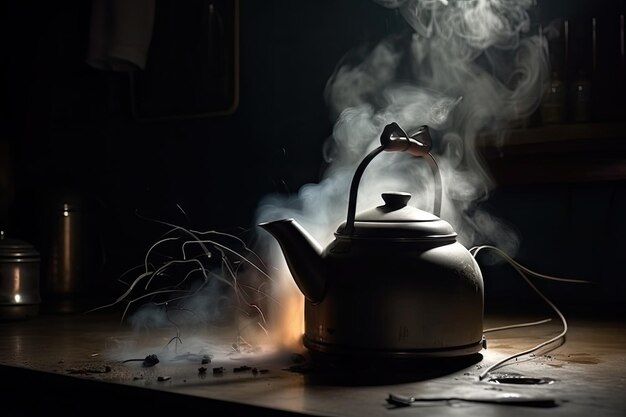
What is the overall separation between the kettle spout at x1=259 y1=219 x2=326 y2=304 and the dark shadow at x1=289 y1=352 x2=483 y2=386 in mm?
101

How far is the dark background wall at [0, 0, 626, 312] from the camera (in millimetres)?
2066

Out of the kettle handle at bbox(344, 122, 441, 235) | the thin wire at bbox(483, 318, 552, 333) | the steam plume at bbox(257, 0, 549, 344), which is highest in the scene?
the steam plume at bbox(257, 0, 549, 344)

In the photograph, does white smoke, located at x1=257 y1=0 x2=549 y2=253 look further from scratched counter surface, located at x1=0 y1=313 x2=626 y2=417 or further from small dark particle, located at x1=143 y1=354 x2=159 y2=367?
small dark particle, located at x1=143 y1=354 x2=159 y2=367

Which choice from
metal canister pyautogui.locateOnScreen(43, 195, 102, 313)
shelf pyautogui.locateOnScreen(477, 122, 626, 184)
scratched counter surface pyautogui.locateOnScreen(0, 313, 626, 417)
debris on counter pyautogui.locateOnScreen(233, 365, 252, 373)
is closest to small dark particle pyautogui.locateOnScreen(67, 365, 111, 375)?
scratched counter surface pyautogui.locateOnScreen(0, 313, 626, 417)

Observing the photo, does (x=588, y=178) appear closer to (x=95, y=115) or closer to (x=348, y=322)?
(x=348, y=322)

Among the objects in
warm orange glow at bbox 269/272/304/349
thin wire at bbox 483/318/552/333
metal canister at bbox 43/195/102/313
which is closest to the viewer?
warm orange glow at bbox 269/272/304/349

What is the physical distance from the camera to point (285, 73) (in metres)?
2.46

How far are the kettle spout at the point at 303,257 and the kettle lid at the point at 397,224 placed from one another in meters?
0.06

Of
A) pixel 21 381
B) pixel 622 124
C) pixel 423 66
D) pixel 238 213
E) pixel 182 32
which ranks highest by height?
pixel 182 32

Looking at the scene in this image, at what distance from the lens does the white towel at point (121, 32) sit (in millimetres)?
2463

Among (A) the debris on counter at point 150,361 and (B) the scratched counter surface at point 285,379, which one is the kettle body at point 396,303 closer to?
(B) the scratched counter surface at point 285,379

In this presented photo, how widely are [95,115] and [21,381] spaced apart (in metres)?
1.85

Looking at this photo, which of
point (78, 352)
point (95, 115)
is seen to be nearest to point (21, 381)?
point (78, 352)

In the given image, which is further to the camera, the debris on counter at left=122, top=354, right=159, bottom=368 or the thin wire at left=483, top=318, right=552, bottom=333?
the thin wire at left=483, top=318, right=552, bottom=333
